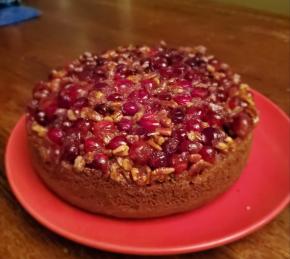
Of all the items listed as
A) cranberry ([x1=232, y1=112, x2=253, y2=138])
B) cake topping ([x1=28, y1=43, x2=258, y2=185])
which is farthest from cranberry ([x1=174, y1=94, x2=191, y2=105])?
cranberry ([x1=232, y1=112, x2=253, y2=138])

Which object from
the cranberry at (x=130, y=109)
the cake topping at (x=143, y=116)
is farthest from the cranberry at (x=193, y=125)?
the cranberry at (x=130, y=109)

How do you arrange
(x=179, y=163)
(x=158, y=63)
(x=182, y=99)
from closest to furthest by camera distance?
1. (x=179, y=163)
2. (x=182, y=99)
3. (x=158, y=63)

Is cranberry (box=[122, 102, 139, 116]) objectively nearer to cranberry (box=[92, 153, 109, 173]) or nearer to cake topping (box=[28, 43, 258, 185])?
cake topping (box=[28, 43, 258, 185])

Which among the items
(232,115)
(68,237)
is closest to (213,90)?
(232,115)

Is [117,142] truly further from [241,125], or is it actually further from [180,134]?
[241,125]

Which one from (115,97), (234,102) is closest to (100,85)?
(115,97)

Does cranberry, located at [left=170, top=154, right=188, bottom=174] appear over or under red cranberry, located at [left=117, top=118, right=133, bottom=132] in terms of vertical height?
under

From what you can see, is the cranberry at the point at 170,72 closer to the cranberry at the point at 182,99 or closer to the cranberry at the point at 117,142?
the cranberry at the point at 182,99
